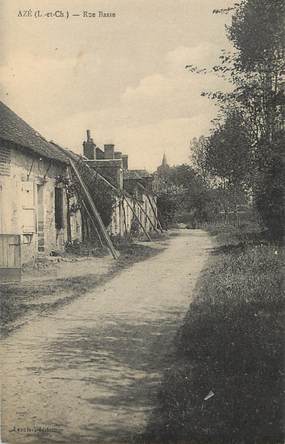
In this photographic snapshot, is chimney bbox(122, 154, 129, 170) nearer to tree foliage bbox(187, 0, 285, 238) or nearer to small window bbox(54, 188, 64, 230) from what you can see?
small window bbox(54, 188, 64, 230)

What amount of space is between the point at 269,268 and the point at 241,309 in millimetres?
4001

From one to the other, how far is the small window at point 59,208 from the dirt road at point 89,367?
8753mm

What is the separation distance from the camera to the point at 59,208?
18.6m

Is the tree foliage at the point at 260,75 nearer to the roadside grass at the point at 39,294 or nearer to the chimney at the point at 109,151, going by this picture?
the roadside grass at the point at 39,294

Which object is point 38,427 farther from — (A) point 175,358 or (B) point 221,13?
(B) point 221,13

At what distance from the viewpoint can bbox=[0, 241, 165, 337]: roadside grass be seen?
322 inches

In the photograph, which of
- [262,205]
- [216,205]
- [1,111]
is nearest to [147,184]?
[216,205]

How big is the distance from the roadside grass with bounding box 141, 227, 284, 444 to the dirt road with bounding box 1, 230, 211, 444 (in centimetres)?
24

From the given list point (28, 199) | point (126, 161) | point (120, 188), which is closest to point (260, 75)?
point (28, 199)

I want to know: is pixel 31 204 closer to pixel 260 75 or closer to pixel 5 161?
pixel 5 161

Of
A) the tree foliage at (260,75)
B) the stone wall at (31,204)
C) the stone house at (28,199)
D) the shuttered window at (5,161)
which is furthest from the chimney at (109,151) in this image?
the shuttered window at (5,161)

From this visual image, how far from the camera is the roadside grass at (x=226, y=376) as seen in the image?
404 cm

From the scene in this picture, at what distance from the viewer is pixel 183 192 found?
2196 inches

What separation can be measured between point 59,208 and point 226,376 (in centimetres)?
1424
